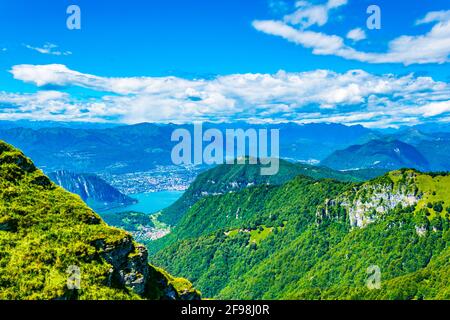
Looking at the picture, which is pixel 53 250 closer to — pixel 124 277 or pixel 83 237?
pixel 83 237

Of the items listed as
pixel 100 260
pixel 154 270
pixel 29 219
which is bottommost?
pixel 154 270
